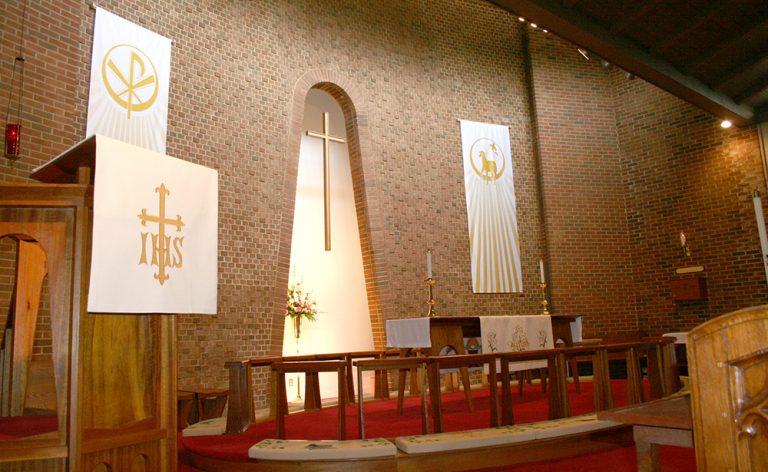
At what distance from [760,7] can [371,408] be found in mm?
6212

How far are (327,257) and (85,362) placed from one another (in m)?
7.71

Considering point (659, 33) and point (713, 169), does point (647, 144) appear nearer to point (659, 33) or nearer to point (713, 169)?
point (713, 169)

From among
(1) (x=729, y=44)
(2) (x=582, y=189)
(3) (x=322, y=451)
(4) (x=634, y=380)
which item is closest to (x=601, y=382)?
(4) (x=634, y=380)

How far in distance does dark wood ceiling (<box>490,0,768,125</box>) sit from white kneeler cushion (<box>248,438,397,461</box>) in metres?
Answer: 4.83

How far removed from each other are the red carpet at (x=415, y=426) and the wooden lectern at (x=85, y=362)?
3.84ft

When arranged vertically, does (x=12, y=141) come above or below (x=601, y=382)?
above

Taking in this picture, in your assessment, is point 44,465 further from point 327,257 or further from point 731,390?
point 327,257

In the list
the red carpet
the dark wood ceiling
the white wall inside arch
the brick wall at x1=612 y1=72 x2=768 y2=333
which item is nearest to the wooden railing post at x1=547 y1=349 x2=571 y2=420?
the red carpet

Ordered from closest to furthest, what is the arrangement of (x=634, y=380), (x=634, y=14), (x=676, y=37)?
(x=634, y=380)
(x=634, y=14)
(x=676, y=37)

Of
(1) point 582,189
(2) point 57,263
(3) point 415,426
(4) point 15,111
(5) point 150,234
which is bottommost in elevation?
(3) point 415,426

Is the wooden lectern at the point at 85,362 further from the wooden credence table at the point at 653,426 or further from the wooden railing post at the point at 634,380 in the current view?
the wooden railing post at the point at 634,380

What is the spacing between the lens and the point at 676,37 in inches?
275

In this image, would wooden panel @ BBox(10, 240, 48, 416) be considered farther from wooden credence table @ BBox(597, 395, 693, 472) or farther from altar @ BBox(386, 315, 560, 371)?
altar @ BBox(386, 315, 560, 371)

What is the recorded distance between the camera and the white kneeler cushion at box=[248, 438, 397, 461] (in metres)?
3.24
